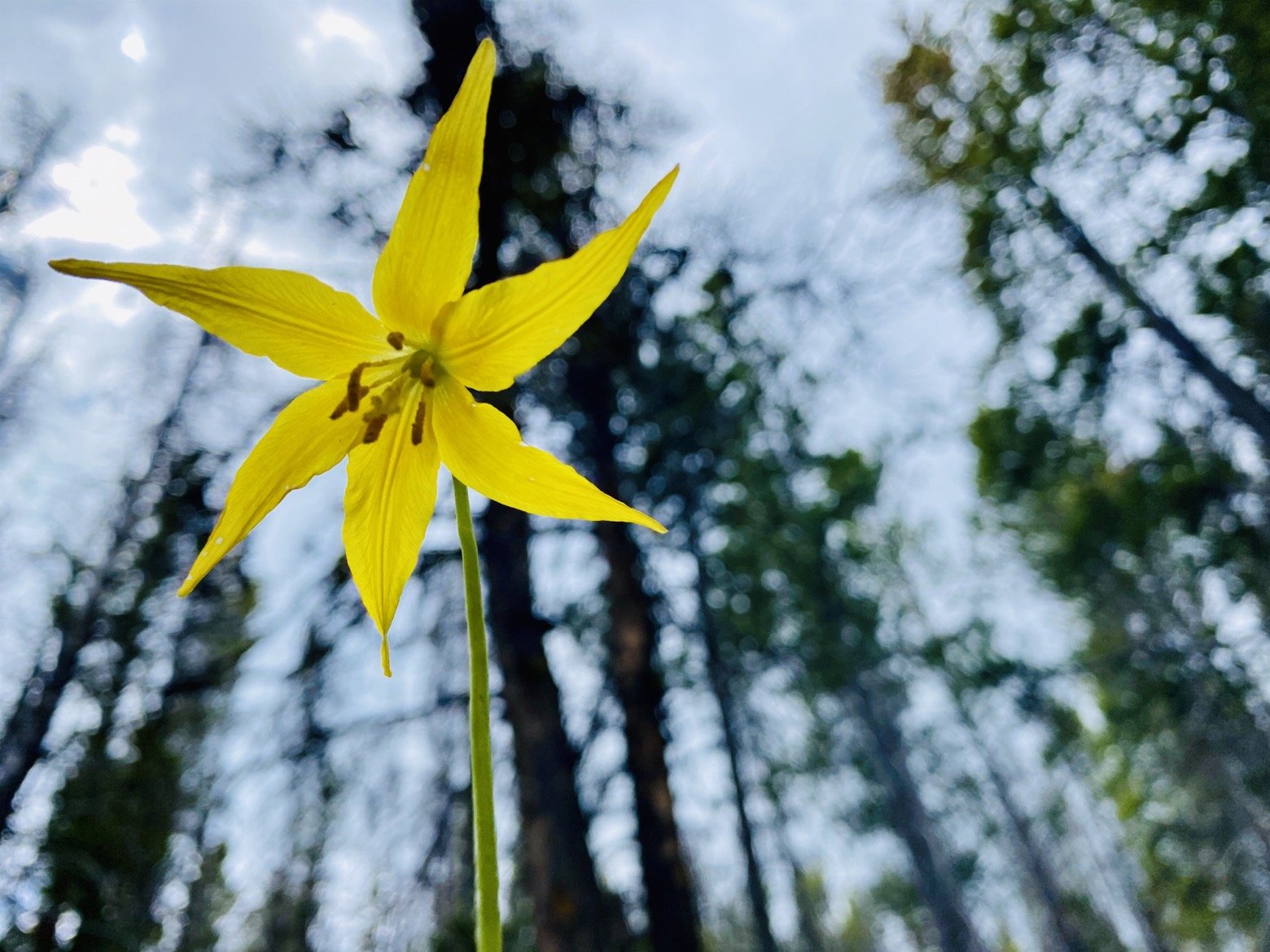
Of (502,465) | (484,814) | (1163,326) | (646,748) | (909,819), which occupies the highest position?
(1163,326)

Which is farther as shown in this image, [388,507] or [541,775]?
[541,775]

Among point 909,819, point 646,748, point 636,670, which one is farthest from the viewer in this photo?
point 909,819

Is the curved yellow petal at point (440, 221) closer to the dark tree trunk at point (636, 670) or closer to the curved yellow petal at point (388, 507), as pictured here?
the curved yellow petal at point (388, 507)

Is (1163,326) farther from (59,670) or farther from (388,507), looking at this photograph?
(59,670)

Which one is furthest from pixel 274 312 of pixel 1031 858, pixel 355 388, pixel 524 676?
pixel 1031 858

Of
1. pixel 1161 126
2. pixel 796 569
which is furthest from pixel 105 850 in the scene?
pixel 1161 126

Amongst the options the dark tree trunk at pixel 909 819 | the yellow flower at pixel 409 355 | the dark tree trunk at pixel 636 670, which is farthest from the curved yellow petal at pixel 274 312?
the dark tree trunk at pixel 909 819

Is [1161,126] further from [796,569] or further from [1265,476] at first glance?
[796,569]
